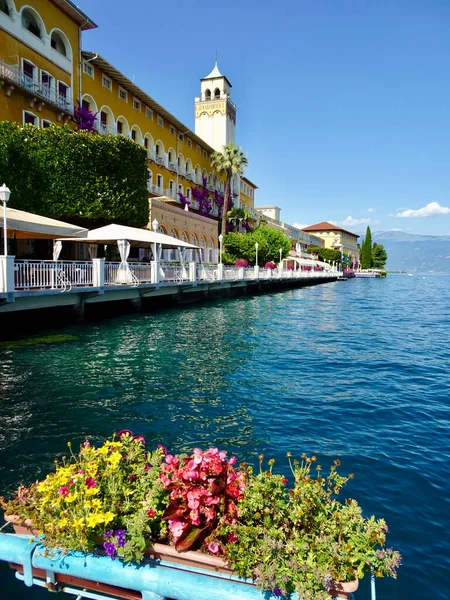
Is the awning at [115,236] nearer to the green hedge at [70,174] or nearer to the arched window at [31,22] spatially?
the green hedge at [70,174]

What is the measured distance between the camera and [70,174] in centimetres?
2259

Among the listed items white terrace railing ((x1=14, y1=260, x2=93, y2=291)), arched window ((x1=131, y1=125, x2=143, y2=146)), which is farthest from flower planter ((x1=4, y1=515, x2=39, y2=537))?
arched window ((x1=131, y1=125, x2=143, y2=146))

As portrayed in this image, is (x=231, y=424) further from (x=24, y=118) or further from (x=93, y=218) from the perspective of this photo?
(x=24, y=118)

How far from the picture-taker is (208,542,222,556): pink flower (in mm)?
2354

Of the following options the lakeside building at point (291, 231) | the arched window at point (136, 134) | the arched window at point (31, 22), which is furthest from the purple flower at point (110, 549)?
the lakeside building at point (291, 231)

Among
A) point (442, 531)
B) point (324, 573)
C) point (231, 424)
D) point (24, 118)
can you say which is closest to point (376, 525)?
point (324, 573)

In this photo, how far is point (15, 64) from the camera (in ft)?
73.3

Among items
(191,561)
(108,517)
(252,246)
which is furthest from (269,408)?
(252,246)

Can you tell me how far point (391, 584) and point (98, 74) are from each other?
1364 inches

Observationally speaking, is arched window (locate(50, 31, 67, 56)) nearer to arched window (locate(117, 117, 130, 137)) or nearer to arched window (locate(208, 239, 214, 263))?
arched window (locate(117, 117, 130, 137))

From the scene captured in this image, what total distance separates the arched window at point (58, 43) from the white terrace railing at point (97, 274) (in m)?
15.3

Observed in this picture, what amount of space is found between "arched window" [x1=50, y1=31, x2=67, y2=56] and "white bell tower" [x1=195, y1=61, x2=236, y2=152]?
111ft

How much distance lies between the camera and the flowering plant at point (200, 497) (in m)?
2.44

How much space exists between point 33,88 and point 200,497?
26531 mm
